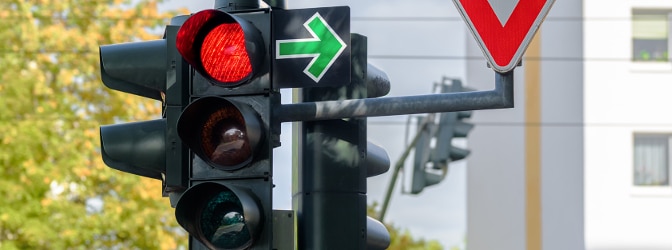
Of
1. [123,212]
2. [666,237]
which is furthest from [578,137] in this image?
[123,212]

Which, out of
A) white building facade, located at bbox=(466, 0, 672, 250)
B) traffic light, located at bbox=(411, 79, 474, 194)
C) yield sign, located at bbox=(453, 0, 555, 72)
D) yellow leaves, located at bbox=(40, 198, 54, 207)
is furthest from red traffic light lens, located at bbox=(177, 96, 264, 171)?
white building facade, located at bbox=(466, 0, 672, 250)

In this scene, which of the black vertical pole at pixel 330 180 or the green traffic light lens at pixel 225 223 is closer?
the green traffic light lens at pixel 225 223

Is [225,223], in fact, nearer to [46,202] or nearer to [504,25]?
[504,25]

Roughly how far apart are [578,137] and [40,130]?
11.4 m

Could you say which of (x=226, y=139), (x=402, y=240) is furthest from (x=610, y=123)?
(x=226, y=139)

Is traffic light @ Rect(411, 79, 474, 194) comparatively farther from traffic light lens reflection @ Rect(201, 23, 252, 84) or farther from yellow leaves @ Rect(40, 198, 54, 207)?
traffic light lens reflection @ Rect(201, 23, 252, 84)

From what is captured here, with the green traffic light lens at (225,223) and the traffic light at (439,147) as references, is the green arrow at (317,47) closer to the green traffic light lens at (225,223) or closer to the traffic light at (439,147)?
the green traffic light lens at (225,223)

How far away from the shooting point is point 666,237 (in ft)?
86.8

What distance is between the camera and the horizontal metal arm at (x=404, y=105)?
456 cm

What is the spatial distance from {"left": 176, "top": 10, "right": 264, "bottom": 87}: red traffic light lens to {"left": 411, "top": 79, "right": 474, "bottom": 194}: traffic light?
1469 centimetres

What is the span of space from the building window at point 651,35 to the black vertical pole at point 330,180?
2181cm

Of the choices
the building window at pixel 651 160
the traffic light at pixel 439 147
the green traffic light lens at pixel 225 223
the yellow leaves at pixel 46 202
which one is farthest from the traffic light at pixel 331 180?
the building window at pixel 651 160

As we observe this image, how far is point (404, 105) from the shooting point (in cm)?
464

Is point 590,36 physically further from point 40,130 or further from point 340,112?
point 340,112
